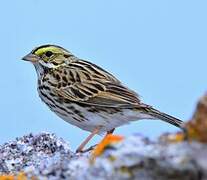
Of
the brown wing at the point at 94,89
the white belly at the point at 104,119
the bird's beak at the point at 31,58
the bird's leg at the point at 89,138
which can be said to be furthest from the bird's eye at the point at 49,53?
the bird's leg at the point at 89,138

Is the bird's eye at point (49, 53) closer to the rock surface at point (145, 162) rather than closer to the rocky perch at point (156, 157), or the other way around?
the rock surface at point (145, 162)

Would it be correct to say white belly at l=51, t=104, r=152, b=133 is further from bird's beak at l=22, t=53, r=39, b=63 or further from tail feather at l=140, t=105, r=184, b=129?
bird's beak at l=22, t=53, r=39, b=63

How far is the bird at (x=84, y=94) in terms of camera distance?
7695mm

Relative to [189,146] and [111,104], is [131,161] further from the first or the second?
[111,104]

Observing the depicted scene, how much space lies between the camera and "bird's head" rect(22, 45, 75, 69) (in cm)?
862

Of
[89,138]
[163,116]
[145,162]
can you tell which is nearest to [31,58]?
[89,138]

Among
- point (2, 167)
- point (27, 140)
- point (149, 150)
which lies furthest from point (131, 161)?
point (27, 140)

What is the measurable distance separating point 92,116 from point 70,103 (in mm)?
384

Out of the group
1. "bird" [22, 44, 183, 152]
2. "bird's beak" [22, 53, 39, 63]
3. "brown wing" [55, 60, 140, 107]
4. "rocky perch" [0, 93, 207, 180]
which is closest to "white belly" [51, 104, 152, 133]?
"bird" [22, 44, 183, 152]

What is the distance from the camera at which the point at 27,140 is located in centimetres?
552

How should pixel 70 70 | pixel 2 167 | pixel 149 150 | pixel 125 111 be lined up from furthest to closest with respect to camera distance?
pixel 70 70 → pixel 125 111 → pixel 2 167 → pixel 149 150

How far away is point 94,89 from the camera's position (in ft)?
27.5

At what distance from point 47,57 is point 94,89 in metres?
0.78

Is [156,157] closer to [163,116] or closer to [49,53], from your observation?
[163,116]
